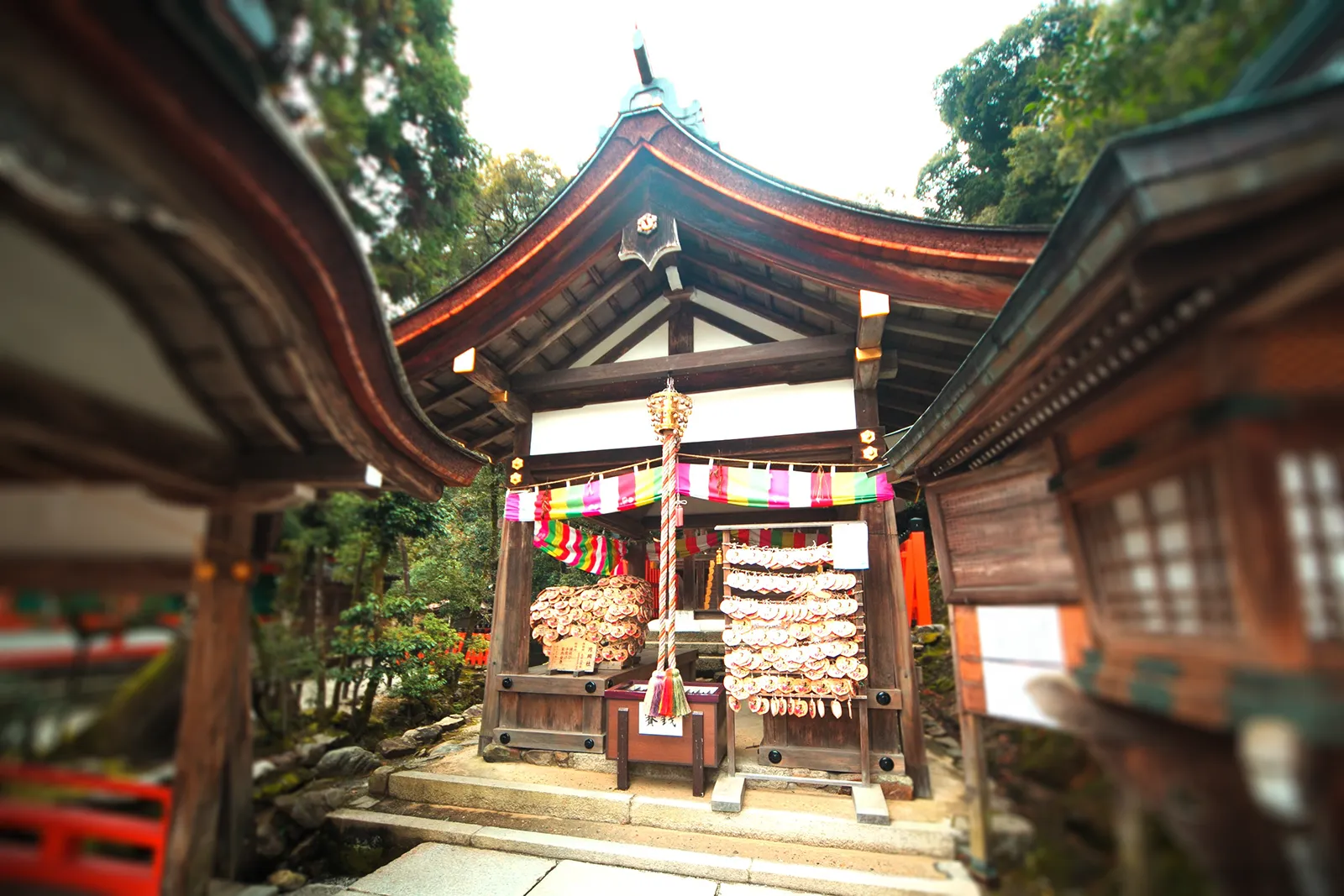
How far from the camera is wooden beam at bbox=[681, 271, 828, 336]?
23.0 feet

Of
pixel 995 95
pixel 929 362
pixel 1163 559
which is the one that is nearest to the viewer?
pixel 1163 559

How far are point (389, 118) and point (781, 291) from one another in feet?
16.7

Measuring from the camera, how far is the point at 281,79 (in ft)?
5.30

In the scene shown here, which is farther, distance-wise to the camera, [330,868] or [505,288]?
[505,288]

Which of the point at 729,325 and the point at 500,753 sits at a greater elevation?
the point at 729,325

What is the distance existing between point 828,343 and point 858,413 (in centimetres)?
86

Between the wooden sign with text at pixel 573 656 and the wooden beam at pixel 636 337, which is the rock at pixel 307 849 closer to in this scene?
the wooden sign with text at pixel 573 656

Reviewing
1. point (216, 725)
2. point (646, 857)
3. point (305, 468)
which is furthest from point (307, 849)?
point (646, 857)

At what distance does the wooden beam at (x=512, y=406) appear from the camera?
7375 mm

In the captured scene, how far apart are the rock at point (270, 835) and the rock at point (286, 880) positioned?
0.08 metres

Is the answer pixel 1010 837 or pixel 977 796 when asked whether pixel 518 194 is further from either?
pixel 1010 837

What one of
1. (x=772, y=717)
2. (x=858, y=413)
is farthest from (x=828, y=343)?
(x=772, y=717)

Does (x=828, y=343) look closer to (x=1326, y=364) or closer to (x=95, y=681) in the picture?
(x=1326, y=364)

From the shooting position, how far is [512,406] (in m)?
7.57
